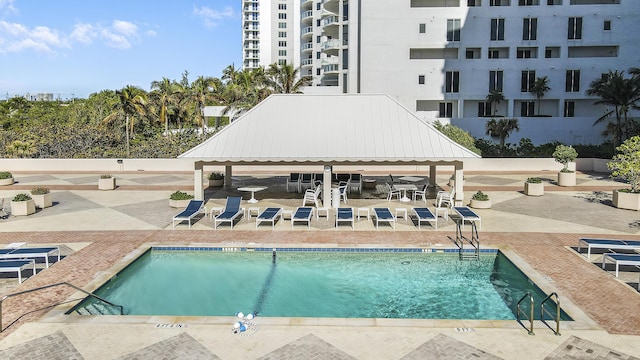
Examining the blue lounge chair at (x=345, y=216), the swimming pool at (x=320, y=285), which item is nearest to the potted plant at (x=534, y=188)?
the swimming pool at (x=320, y=285)

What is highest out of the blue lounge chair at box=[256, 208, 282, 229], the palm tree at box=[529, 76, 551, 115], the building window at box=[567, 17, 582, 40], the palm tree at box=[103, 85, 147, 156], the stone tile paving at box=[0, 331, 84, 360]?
the building window at box=[567, 17, 582, 40]

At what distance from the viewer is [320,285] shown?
40.3 feet

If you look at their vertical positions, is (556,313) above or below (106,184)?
below

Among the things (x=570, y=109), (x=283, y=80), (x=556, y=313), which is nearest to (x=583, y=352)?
(x=556, y=313)

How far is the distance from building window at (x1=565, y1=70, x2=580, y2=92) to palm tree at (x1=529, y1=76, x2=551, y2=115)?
7.03ft

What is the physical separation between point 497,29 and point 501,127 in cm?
1151

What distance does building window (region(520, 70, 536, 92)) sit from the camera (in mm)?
50781

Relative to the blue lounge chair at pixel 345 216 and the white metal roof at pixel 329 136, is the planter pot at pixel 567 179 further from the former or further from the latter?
the blue lounge chair at pixel 345 216

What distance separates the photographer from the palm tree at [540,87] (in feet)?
163

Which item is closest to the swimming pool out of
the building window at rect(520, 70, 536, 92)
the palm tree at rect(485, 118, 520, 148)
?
the palm tree at rect(485, 118, 520, 148)

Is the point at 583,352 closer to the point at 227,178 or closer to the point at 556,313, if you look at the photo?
the point at 556,313

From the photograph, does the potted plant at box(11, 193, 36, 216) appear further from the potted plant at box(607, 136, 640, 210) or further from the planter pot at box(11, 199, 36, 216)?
the potted plant at box(607, 136, 640, 210)

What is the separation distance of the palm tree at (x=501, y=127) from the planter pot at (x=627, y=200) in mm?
26322

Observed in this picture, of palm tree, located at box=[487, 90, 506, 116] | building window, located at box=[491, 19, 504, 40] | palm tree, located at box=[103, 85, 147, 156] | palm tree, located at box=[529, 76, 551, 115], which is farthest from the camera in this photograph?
building window, located at box=[491, 19, 504, 40]
